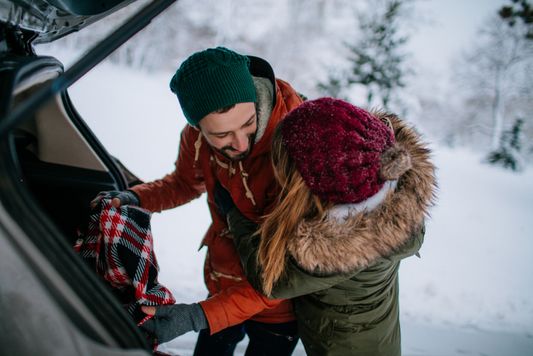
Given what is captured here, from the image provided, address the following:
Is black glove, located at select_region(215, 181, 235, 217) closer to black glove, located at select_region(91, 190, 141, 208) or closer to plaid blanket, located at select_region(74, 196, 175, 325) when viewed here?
plaid blanket, located at select_region(74, 196, 175, 325)

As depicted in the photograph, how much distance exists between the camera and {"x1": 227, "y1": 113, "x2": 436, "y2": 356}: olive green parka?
102 cm

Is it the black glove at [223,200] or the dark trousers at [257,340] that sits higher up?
the black glove at [223,200]

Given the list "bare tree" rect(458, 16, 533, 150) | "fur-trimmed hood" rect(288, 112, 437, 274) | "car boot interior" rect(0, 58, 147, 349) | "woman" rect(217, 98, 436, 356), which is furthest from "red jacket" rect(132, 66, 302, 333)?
"bare tree" rect(458, 16, 533, 150)

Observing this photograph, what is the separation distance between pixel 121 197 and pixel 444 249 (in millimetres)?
Answer: 4292

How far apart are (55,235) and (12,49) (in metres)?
0.83

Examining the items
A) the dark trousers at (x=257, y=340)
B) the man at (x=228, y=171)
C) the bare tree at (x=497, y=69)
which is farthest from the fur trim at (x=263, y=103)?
the bare tree at (x=497, y=69)

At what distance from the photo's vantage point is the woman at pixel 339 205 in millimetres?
985

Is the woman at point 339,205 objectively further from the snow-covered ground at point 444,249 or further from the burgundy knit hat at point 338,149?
the snow-covered ground at point 444,249

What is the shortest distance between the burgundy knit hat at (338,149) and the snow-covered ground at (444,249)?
0.36 m

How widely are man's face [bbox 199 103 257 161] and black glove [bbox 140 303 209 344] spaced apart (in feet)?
1.85

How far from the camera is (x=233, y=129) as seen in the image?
1202 mm

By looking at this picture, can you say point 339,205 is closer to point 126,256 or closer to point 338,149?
point 338,149

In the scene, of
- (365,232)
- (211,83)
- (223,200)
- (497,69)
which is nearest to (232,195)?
(223,200)

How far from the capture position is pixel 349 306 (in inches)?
47.3
